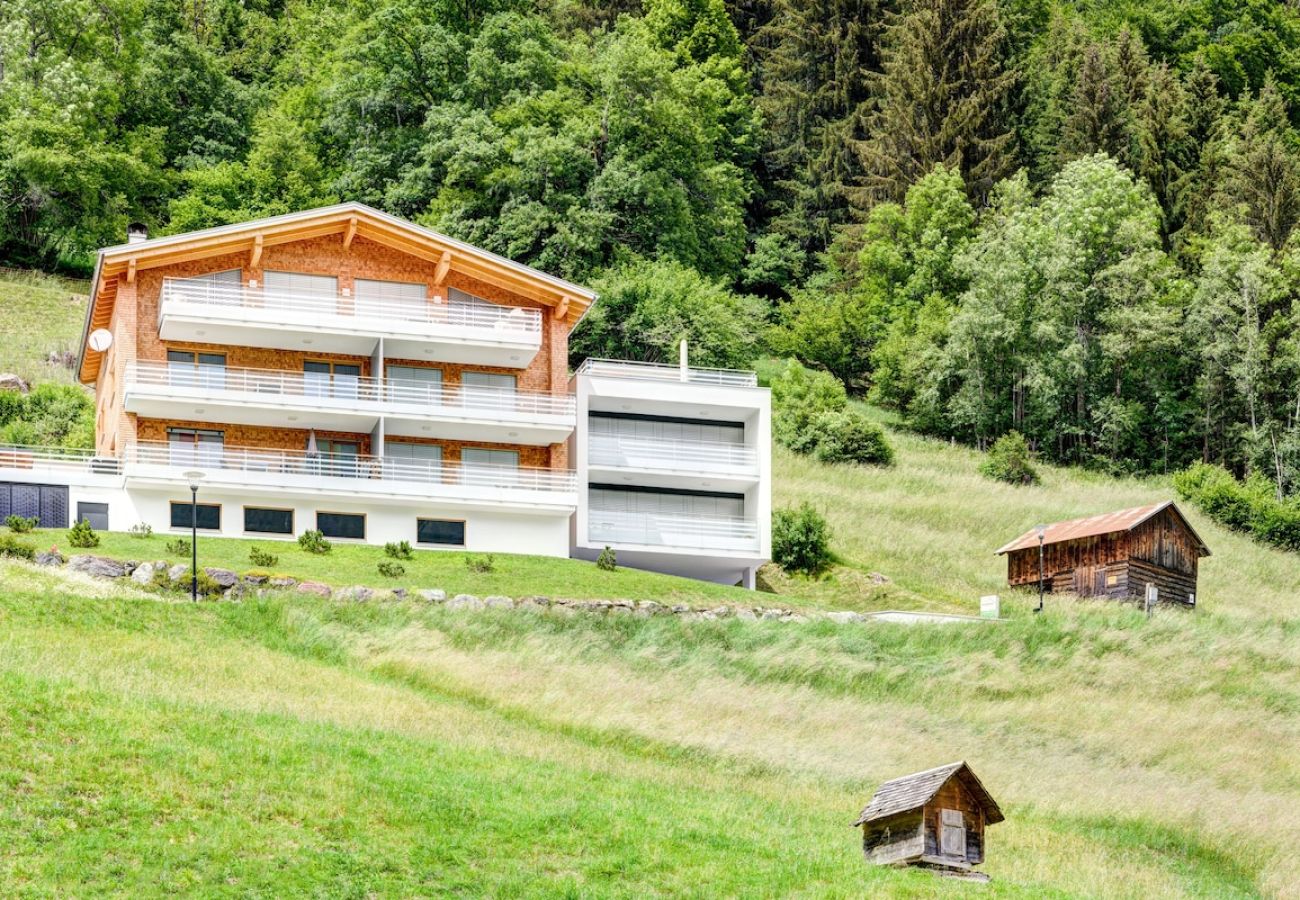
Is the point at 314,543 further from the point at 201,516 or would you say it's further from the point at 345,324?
the point at 345,324

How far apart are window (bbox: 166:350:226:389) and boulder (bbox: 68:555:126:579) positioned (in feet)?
37.0

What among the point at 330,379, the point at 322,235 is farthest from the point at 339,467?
the point at 322,235

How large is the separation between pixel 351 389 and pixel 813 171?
5903cm

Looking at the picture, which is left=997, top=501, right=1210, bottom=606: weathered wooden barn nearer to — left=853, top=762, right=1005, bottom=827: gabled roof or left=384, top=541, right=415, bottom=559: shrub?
left=384, top=541, right=415, bottom=559: shrub

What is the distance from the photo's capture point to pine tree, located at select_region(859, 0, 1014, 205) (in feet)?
366

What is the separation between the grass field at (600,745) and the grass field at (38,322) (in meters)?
31.0

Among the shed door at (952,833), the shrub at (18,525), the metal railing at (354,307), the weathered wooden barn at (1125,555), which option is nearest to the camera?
the shed door at (952,833)

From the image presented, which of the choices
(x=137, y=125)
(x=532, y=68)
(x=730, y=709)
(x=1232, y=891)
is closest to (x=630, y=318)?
(x=532, y=68)

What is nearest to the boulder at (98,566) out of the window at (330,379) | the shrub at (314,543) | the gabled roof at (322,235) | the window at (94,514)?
the shrub at (314,543)

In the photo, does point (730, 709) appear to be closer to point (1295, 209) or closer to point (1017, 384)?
point (1017, 384)

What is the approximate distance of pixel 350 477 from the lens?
62156 mm

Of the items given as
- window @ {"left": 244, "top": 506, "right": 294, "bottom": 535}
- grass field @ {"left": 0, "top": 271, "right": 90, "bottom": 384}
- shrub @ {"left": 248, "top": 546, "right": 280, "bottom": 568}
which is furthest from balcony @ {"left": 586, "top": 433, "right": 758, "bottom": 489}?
grass field @ {"left": 0, "top": 271, "right": 90, "bottom": 384}

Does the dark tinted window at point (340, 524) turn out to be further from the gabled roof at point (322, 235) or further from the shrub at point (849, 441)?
the shrub at point (849, 441)

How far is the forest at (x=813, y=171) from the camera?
95438mm
